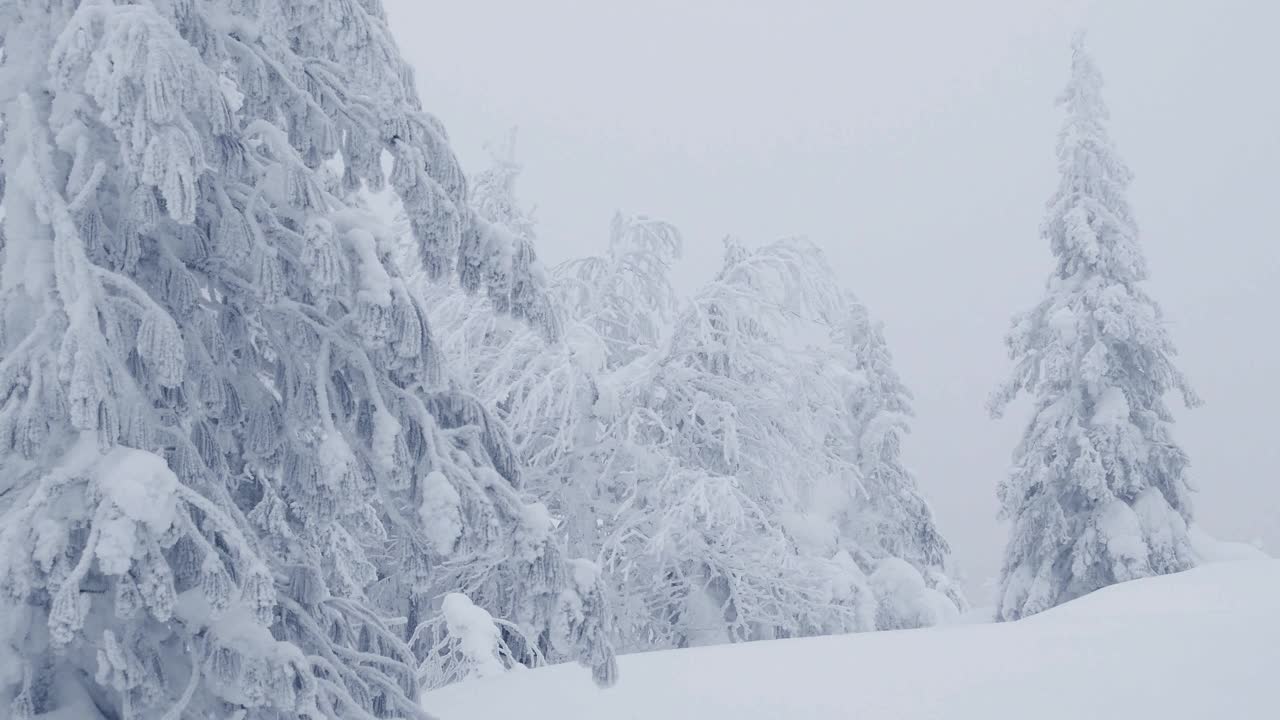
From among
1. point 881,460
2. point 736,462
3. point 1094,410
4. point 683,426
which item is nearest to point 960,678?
point 736,462

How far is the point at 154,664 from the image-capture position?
4.49 m

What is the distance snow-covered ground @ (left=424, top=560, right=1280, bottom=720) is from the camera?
22.4ft

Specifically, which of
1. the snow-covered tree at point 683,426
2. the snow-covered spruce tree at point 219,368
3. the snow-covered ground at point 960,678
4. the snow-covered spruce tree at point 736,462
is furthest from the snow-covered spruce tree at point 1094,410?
the snow-covered spruce tree at point 219,368

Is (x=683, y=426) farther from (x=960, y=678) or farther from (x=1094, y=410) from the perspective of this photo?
(x=1094, y=410)

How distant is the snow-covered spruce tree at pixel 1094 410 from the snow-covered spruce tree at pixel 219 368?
14533mm

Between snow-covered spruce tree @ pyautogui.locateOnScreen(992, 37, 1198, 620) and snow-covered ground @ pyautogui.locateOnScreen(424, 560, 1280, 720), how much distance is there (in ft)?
26.9

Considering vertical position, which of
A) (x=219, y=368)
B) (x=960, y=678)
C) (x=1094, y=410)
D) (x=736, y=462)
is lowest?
(x=736, y=462)

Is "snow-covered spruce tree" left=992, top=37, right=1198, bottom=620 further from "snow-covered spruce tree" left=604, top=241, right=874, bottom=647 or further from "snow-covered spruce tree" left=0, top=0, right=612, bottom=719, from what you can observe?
"snow-covered spruce tree" left=0, top=0, right=612, bottom=719

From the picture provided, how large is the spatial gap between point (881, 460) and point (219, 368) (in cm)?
2120

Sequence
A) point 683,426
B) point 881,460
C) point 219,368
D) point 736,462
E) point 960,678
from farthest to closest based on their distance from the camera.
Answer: point 881,460 → point 683,426 → point 736,462 → point 960,678 → point 219,368

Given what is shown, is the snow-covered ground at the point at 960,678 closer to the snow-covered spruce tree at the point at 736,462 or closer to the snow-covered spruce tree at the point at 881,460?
the snow-covered spruce tree at the point at 736,462

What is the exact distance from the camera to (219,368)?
17.0 ft

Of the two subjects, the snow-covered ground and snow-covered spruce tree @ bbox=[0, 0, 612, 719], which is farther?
the snow-covered ground

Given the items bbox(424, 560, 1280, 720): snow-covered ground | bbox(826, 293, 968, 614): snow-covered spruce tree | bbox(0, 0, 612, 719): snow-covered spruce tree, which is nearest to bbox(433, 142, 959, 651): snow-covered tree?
bbox(424, 560, 1280, 720): snow-covered ground
